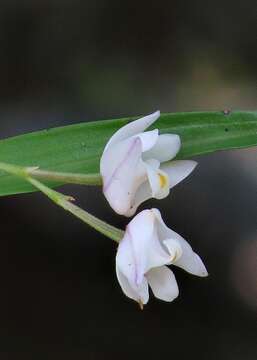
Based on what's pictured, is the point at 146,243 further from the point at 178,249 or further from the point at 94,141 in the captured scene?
the point at 94,141

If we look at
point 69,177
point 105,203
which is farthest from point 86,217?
point 105,203

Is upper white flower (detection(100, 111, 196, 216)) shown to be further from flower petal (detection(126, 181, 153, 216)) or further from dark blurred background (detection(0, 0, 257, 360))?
dark blurred background (detection(0, 0, 257, 360))

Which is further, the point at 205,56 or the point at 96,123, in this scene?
the point at 205,56

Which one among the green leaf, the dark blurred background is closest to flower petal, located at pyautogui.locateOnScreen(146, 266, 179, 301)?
the green leaf

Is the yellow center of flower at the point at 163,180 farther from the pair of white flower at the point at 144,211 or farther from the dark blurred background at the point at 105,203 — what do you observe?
the dark blurred background at the point at 105,203

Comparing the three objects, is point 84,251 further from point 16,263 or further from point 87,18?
point 87,18

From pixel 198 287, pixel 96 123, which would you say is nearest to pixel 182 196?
pixel 198 287
